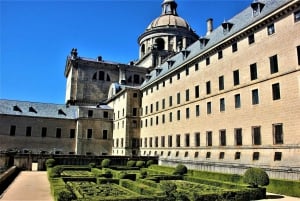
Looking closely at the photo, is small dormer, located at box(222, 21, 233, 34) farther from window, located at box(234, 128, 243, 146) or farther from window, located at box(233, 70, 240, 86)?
window, located at box(234, 128, 243, 146)

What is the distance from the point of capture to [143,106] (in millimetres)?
51312

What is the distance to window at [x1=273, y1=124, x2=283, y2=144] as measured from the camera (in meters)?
22.4

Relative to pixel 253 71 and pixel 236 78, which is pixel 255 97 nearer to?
pixel 253 71

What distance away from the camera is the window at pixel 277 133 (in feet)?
73.6

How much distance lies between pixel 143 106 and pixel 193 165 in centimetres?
2206

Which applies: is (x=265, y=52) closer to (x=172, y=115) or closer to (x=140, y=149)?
(x=172, y=115)

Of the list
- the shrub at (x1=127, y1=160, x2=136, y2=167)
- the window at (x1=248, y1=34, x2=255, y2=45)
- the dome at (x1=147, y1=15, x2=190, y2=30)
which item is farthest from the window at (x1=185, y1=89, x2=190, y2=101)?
the dome at (x1=147, y1=15, x2=190, y2=30)

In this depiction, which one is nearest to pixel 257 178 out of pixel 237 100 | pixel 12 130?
pixel 237 100

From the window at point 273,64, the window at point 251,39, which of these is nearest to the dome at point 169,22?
the window at point 251,39

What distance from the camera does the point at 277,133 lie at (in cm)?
2284

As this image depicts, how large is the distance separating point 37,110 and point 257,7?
41228 mm

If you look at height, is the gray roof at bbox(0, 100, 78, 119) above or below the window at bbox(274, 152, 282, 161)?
above

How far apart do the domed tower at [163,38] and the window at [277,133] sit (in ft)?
149

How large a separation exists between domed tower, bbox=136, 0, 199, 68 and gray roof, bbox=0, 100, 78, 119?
22.6 meters
